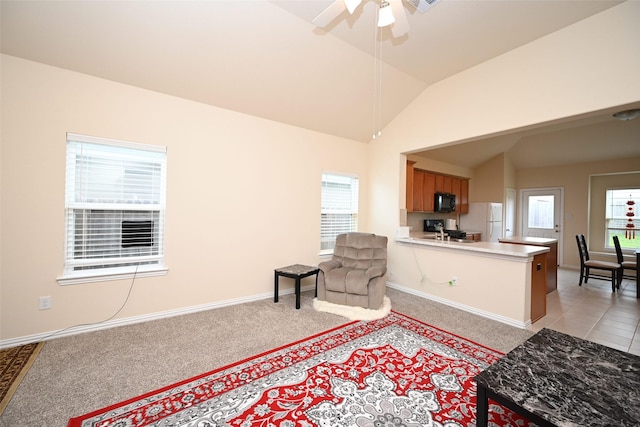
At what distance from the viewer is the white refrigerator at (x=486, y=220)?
6438mm

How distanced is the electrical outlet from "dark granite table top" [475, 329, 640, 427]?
3759 mm

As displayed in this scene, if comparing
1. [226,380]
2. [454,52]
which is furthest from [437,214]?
[226,380]

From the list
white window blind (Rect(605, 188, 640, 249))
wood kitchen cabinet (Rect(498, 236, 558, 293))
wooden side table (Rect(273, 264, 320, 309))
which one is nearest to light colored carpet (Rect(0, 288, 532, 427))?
wooden side table (Rect(273, 264, 320, 309))

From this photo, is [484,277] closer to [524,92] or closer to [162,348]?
[524,92]

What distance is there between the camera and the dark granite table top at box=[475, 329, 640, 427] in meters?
1.21

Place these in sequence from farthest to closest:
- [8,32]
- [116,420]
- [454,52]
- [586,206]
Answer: [586,206] → [454,52] → [8,32] → [116,420]

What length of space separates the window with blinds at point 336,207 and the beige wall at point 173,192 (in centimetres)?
21

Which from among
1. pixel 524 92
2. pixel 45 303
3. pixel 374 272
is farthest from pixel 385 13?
pixel 45 303

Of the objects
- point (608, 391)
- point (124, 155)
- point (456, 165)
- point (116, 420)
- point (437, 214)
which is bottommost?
point (116, 420)

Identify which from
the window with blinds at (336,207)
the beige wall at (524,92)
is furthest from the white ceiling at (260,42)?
the window with blinds at (336,207)

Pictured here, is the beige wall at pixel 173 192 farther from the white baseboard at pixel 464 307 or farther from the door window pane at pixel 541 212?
the door window pane at pixel 541 212

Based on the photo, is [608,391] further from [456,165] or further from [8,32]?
[456,165]

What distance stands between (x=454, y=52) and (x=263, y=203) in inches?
125

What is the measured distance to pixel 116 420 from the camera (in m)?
1.65
